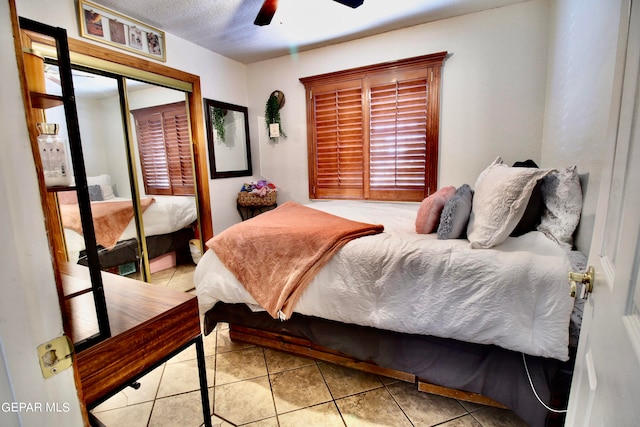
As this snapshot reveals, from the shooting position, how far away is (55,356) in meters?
0.49

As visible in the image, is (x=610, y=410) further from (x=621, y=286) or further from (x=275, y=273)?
(x=275, y=273)

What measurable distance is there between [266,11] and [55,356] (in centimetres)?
245

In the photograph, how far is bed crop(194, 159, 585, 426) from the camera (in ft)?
4.21

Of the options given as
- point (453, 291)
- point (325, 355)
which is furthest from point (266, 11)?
point (325, 355)

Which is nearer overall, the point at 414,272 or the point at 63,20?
the point at 414,272

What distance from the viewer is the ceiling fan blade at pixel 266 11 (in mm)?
2139

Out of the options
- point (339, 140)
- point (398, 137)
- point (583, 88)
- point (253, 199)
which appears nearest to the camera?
point (583, 88)

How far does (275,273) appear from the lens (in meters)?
1.75

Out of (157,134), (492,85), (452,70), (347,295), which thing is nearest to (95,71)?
(157,134)

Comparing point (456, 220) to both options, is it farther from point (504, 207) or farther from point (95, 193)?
point (95, 193)

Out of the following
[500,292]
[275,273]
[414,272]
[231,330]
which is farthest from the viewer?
[231,330]

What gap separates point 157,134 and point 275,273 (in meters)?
2.02

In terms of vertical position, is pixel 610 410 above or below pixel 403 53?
below

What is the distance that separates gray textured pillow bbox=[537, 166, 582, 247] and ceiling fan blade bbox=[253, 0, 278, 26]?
6.94 feet
